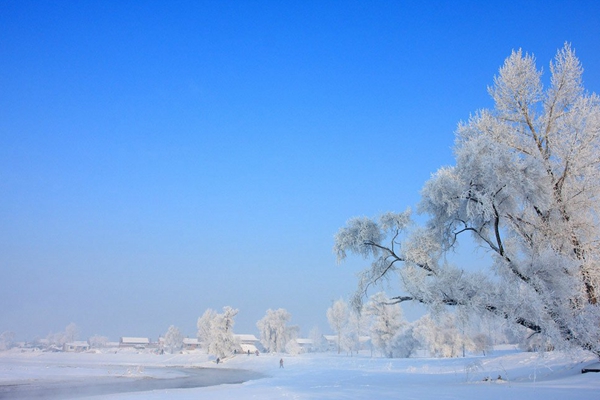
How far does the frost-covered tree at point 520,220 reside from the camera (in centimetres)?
1463

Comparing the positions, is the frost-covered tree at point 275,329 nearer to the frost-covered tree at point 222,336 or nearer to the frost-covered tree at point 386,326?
the frost-covered tree at point 222,336

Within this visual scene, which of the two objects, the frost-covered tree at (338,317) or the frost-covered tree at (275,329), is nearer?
the frost-covered tree at (338,317)

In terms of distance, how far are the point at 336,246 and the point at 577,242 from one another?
29.8ft

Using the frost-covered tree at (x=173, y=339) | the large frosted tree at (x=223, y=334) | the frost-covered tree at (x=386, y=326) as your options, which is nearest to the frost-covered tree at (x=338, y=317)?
the large frosted tree at (x=223, y=334)

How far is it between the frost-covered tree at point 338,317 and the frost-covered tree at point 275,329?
36.6ft

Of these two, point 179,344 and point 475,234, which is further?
point 179,344

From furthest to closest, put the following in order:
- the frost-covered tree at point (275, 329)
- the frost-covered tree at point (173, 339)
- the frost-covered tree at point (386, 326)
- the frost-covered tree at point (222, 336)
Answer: the frost-covered tree at point (173, 339), the frost-covered tree at point (275, 329), the frost-covered tree at point (222, 336), the frost-covered tree at point (386, 326)

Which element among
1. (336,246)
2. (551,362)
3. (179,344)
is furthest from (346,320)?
(336,246)

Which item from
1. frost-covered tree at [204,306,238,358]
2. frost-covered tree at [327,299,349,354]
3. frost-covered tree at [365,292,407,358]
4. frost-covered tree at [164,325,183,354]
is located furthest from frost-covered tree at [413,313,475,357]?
frost-covered tree at [164,325,183,354]

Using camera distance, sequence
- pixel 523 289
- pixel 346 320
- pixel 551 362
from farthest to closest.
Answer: pixel 346 320 < pixel 551 362 < pixel 523 289

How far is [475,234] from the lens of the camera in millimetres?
17484

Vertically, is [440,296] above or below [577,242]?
below

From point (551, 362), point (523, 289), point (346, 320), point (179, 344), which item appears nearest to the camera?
point (523, 289)

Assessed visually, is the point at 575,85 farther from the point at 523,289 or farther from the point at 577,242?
the point at 523,289
